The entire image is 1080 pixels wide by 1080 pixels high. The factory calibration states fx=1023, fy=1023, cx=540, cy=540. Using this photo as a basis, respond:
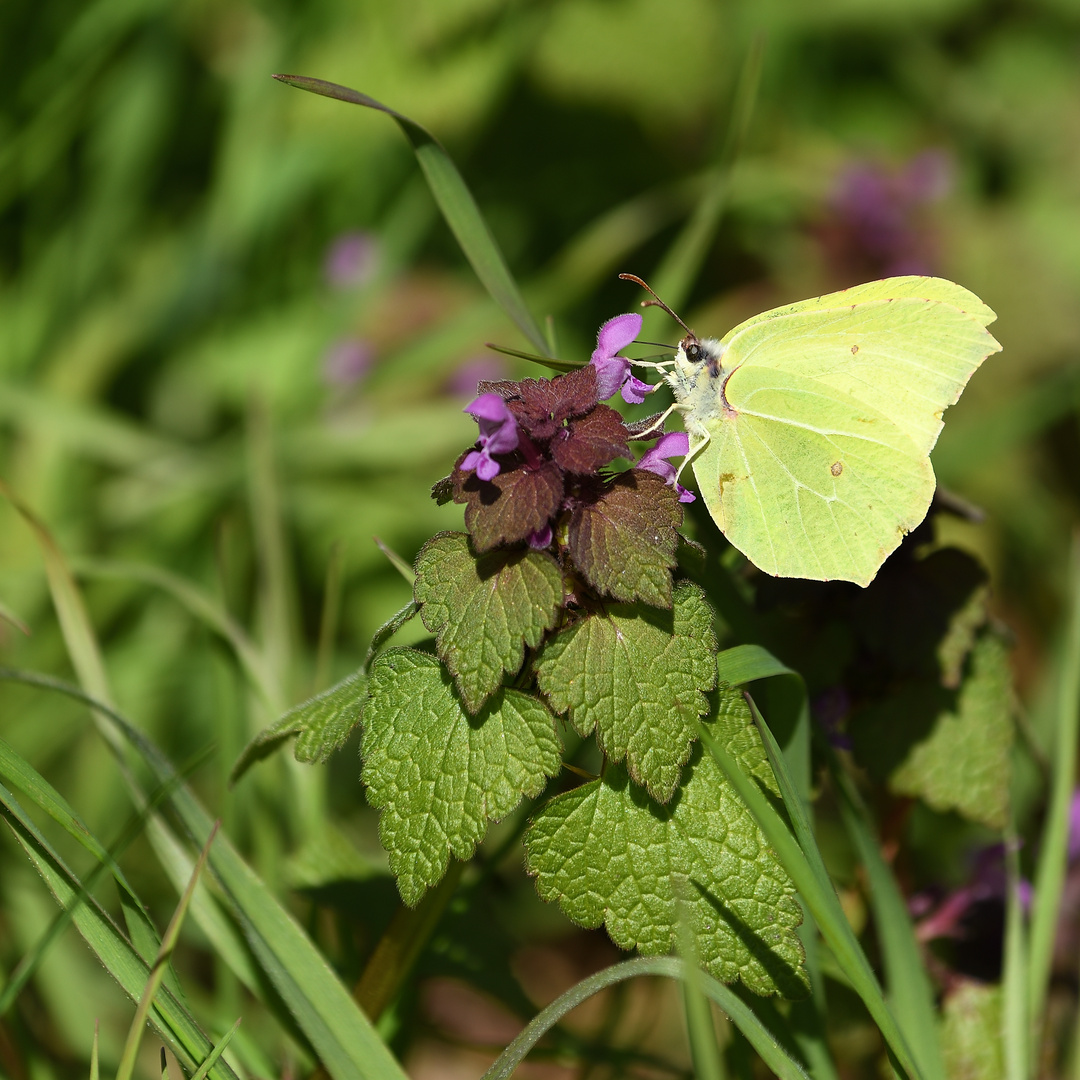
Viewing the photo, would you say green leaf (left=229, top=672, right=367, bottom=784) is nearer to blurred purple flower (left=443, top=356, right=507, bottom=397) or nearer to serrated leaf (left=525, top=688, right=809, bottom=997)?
serrated leaf (left=525, top=688, right=809, bottom=997)

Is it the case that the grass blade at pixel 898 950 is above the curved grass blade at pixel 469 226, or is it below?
below

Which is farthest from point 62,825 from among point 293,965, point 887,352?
point 887,352

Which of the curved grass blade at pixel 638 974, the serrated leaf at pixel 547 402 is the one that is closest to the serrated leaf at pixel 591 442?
the serrated leaf at pixel 547 402

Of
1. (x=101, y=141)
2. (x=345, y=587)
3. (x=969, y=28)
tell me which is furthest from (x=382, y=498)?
(x=969, y=28)

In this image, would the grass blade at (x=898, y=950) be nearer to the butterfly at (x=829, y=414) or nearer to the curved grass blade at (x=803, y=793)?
the curved grass blade at (x=803, y=793)

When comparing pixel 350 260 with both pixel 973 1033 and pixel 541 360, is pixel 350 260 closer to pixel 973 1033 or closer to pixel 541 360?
pixel 541 360

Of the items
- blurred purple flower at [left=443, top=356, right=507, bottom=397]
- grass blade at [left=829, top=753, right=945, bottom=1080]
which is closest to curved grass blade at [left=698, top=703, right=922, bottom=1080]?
grass blade at [left=829, top=753, right=945, bottom=1080]
